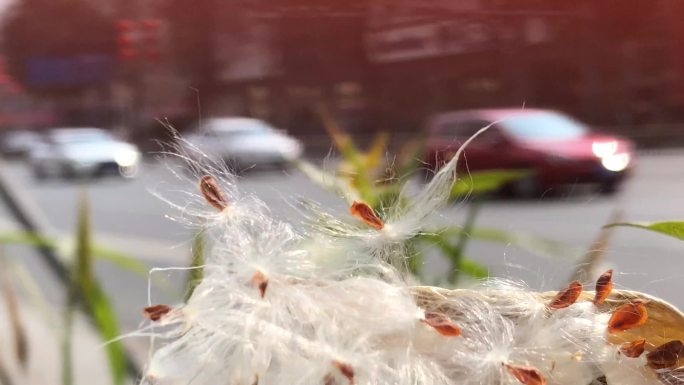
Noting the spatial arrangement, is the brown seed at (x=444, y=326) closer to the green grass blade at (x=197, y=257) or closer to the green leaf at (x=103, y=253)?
the green grass blade at (x=197, y=257)

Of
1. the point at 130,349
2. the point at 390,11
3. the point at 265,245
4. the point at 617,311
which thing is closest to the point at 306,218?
the point at 265,245

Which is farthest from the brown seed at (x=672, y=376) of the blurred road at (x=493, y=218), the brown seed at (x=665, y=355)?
the blurred road at (x=493, y=218)

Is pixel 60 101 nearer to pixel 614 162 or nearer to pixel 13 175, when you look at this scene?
pixel 13 175

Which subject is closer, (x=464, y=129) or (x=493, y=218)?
(x=464, y=129)

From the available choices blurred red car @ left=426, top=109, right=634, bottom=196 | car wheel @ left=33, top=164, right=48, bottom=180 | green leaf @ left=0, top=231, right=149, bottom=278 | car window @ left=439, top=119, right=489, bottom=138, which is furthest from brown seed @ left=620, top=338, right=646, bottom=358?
car wheel @ left=33, top=164, right=48, bottom=180

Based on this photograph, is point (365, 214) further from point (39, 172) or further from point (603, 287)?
point (39, 172)

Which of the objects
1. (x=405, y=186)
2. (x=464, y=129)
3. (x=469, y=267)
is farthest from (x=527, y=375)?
(x=464, y=129)
